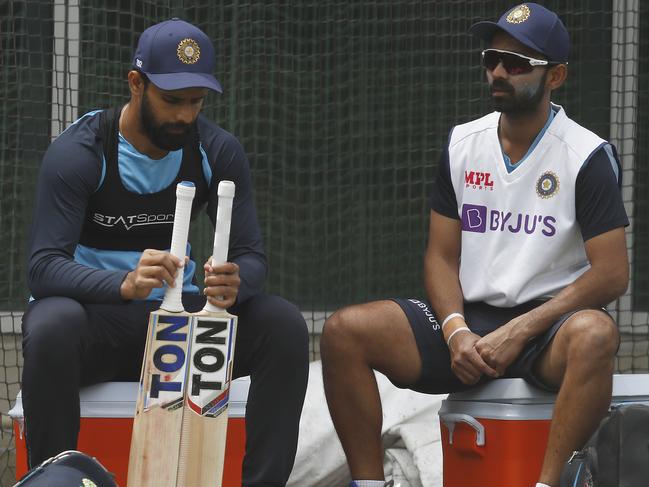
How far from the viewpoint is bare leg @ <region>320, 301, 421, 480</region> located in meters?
3.62

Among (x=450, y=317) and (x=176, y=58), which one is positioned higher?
(x=176, y=58)

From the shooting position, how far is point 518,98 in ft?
12.1

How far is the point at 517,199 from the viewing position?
3.66m

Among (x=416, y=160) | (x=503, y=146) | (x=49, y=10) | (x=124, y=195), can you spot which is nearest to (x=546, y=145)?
(x=503, y=146)

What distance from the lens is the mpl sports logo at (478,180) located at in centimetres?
371

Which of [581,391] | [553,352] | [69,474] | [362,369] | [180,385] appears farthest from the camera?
[362,369]

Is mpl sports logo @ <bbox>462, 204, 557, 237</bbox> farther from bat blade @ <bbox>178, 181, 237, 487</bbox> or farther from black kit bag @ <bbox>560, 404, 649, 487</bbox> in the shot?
bat blade @ <bbox>178, 181, 237, 487</bbox>

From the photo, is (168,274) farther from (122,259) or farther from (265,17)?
(265,17)

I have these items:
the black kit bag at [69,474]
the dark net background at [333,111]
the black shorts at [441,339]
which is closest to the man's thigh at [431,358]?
the black shorts at [441,339]

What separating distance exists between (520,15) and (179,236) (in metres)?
1.24

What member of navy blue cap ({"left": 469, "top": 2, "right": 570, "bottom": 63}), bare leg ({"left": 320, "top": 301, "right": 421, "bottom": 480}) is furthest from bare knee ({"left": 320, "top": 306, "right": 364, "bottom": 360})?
navy blue cap ({"left": 469, "top": 2, "right": 570, "bottom": 63})

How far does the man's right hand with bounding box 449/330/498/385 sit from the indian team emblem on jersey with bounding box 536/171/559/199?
1.45 feet

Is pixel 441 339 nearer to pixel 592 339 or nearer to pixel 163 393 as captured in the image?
pixel 592 339

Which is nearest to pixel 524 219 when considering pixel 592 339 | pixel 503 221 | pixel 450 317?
pixel 503 221
